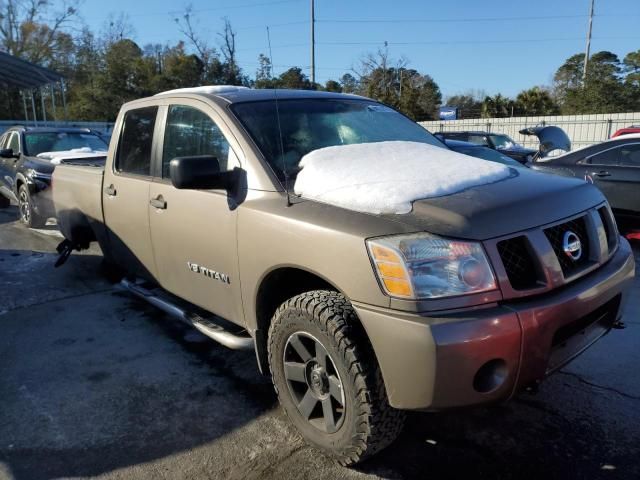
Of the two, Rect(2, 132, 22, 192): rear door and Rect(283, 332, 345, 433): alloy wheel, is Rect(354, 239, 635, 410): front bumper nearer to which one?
Rect(283, 332, 345, 433): alloy wheel

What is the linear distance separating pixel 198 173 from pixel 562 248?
1807 mm

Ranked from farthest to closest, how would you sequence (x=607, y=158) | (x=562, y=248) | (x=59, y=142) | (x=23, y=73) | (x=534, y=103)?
(x=534, y=103)
(x=23, y=73)
(x=59, y=142)
(x=607, y=158)
(x=562, y=248)

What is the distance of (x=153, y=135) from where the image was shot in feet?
12.1

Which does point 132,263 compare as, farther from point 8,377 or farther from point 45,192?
point 45,192

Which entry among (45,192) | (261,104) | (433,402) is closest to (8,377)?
(261,104)

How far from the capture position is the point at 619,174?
6691mm

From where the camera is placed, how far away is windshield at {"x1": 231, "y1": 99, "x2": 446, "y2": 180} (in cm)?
291

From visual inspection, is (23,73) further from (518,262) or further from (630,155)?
(518,262)

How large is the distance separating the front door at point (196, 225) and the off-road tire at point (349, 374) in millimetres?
611

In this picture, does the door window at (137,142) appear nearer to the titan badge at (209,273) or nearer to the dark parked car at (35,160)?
the titan badge at (209,273)

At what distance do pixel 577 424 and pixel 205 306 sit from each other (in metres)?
2.26

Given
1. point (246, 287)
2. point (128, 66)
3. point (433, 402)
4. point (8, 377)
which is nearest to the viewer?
point (433, 402)

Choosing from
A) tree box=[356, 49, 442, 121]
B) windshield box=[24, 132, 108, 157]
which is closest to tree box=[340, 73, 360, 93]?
tree box=[356, 49, 442, 121]

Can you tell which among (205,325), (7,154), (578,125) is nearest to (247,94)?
(205,325)
